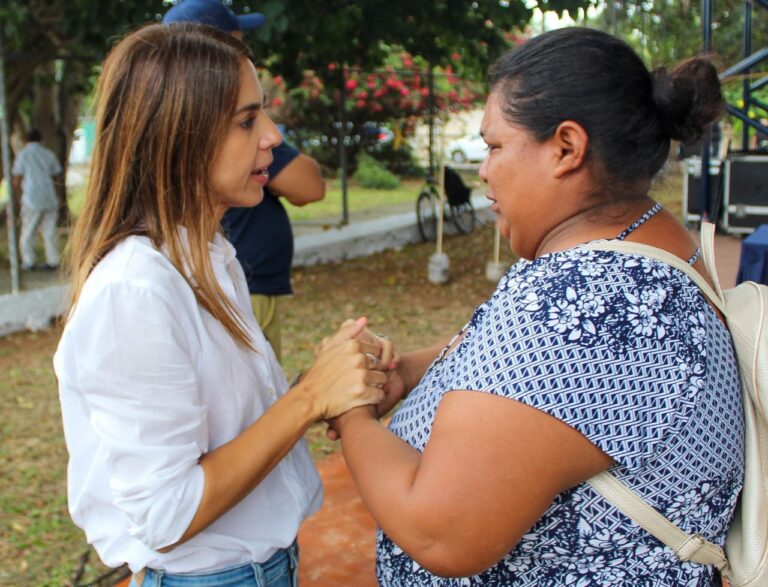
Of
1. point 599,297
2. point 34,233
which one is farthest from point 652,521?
point 34,233

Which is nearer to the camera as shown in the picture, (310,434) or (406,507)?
(406,507)

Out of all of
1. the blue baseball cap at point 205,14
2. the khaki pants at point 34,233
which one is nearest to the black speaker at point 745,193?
the khaki pants at point 34,233

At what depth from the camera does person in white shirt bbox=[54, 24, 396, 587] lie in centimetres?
131

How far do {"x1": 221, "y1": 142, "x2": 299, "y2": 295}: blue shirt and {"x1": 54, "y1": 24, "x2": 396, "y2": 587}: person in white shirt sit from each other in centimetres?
185

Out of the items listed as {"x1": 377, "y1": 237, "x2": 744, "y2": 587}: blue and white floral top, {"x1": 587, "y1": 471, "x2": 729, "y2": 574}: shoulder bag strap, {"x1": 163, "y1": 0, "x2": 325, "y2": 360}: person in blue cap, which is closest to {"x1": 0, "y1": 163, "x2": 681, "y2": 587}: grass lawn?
{"x1": 377, "y1": 237, "x2": 744, "y2": 587}: blue and white floral top

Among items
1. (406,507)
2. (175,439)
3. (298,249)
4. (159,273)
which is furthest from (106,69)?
(298,249)

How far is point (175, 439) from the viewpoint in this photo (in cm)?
133

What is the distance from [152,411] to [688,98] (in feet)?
3.20

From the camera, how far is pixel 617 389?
3.83 ft

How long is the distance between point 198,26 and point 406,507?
36.3 inches

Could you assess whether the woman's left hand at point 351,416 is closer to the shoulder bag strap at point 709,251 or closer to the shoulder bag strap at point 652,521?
the shoulder bag strap at point 652,521

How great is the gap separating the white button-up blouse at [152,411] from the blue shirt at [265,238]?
189 cm

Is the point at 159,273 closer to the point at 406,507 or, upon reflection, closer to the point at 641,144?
the point at 406,507

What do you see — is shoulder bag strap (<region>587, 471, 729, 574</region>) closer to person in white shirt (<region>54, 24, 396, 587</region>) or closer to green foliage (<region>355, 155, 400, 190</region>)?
person in white shirt (<region>54, 24, 396, 587</region>)
